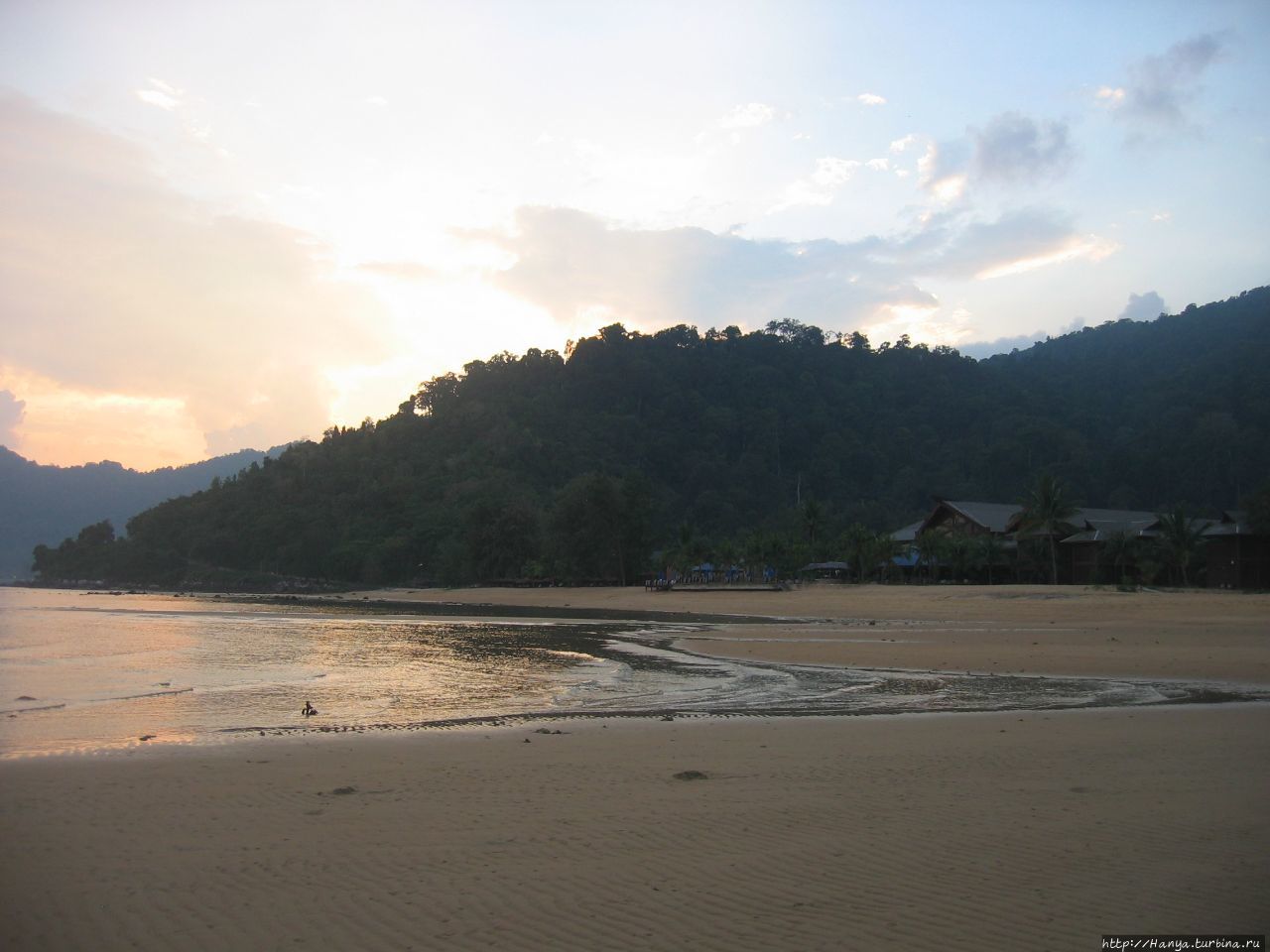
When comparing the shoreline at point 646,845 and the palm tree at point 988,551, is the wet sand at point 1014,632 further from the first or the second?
the shoreline at point 646,845

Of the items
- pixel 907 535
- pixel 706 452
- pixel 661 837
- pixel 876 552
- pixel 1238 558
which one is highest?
pixel 706 452

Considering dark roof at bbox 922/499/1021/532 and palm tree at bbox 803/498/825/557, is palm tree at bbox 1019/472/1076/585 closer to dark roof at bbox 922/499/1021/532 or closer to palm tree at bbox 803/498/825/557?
dark roof at bbox 922/499/1021/532

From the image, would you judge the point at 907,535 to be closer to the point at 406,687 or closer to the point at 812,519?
the point at 812,519

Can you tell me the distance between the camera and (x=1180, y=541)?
5141 cm

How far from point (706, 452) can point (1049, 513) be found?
218ft

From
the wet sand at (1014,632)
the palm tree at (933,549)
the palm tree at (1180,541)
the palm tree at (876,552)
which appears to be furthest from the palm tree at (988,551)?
the palm tree at (1180,541)

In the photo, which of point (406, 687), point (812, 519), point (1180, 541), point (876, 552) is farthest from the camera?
point (812, 519)

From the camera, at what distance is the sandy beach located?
5.62m

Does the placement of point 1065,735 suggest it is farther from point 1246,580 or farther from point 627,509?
point 627,509

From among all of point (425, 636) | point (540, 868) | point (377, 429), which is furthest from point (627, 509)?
point (540, 868)

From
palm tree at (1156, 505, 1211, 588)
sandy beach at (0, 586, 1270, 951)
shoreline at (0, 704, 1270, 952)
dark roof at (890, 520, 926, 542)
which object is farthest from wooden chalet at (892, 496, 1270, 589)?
shoreline at (0, 704, 1270, 952)

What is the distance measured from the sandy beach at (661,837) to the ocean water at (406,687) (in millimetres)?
2370

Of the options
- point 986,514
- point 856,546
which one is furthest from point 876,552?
point 986,514

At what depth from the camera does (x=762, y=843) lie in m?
7.31
